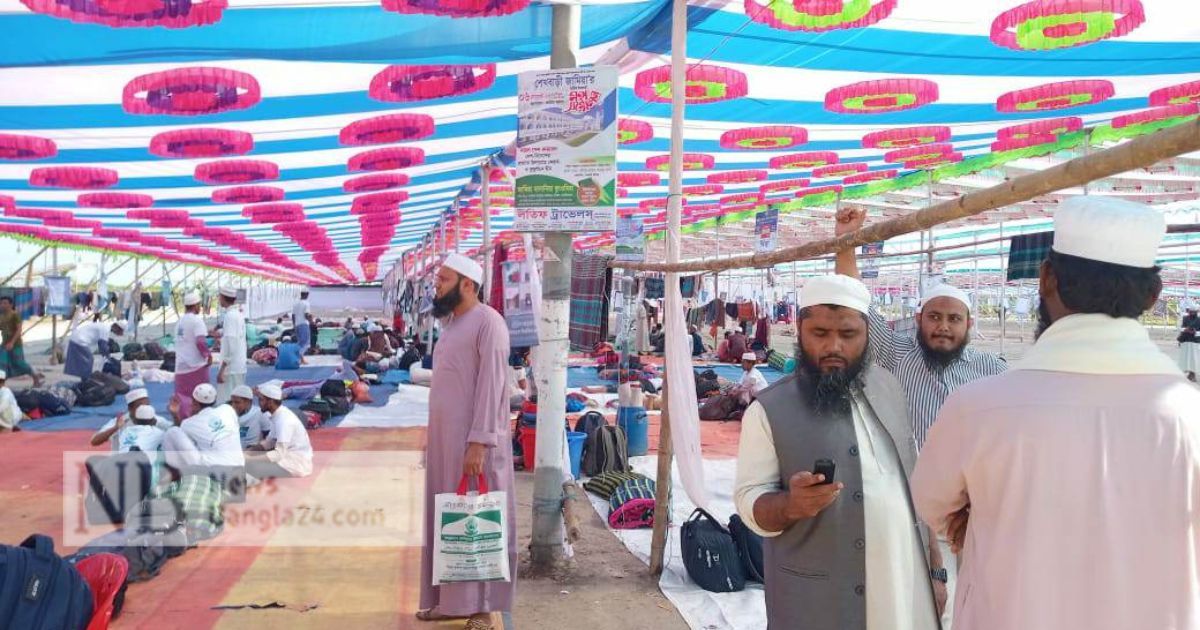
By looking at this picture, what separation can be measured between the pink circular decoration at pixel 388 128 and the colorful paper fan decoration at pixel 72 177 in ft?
12.2

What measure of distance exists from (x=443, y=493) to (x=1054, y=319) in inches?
111

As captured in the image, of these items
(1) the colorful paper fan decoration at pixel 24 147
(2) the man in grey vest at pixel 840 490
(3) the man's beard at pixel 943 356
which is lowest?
(2) the man in grey vest at pixel 840 490

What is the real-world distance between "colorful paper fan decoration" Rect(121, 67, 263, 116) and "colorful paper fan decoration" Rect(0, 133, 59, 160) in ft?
8.33

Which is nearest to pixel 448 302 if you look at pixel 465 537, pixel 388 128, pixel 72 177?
pixel 465 537

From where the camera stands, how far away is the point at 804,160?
10617mm

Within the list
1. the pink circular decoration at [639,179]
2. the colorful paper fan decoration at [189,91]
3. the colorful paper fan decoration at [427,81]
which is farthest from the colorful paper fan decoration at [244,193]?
the colorful paper fan decoration at [427,81]

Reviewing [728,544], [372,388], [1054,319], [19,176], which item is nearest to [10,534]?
[728,544]

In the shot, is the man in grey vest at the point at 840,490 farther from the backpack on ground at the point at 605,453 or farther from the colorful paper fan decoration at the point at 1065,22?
the backpack on ground at the point at 605,453

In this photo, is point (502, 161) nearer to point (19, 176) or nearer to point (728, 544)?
point (19, 176)

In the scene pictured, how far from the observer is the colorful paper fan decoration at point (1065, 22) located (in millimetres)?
4797

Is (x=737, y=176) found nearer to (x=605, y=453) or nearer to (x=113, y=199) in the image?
(x=605, y=453)

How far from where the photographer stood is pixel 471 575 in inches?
142

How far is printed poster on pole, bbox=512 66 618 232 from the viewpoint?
4.50 metres

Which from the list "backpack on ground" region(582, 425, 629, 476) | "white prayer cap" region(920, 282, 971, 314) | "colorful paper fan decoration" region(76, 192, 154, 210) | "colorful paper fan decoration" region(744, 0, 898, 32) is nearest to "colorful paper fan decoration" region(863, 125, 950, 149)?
"backpack on ground" region(582, 425, 629, 476)
